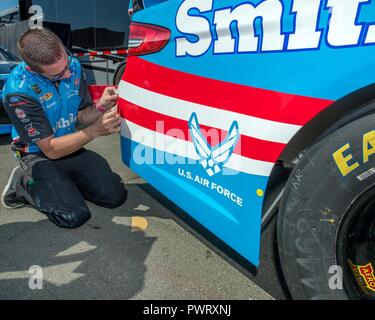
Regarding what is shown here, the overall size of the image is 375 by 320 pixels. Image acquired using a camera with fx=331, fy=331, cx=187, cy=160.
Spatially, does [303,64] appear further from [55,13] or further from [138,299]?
[55,13]

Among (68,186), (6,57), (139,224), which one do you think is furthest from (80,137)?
(6,57)

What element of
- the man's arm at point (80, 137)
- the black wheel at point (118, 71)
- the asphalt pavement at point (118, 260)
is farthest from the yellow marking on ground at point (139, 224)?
the black wheel at point (118, 71)

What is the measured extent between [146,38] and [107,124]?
493 mm

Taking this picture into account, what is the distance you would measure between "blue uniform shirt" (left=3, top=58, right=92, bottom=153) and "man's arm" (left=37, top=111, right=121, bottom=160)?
54 mm

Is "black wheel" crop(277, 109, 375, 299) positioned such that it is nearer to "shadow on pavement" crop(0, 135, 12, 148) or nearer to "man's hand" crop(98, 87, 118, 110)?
"man's hand" crop(98, 87, 118, 110)

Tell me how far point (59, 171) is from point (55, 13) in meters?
4.00

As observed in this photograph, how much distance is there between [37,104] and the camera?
69.9 inches

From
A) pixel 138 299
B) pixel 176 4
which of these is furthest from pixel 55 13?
pixel 138 299

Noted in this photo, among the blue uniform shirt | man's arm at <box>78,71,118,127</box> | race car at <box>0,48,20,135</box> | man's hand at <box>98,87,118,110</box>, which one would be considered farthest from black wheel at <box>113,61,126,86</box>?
man's hand at <box>98,87,118,110</box>

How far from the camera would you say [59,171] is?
6.80 ft

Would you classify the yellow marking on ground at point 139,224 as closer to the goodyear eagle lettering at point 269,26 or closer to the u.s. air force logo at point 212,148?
the u.s. air force logo at point 212,148

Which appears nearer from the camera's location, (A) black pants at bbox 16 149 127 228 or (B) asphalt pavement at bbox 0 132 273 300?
(B) asphalt pavement at bbox 0 132 273 300

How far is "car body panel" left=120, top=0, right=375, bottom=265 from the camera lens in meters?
0.91

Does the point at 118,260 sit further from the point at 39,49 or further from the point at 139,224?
the point at 39,49
